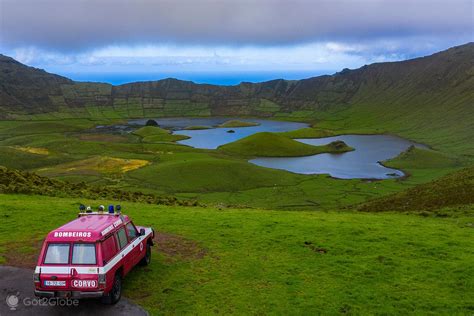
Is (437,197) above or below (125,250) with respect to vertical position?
below

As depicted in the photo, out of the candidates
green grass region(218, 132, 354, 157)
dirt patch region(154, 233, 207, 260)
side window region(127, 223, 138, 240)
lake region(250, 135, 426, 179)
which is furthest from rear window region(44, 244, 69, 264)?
green grass region(218, 132, 354, 157)

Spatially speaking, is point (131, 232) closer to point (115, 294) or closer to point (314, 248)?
point (115, 294)

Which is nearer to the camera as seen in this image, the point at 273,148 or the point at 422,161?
the point at 422,161

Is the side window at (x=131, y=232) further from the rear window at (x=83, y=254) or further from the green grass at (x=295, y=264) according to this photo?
the rear window at (x=83, y=254)

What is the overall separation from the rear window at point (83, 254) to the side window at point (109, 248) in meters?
0.45

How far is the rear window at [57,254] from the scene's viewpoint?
54.3ft

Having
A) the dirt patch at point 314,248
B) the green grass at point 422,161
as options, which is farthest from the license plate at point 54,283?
the green grass at point 422,161

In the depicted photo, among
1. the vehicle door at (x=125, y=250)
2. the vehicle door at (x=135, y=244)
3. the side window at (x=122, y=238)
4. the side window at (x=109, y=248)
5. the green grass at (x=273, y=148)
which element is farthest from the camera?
the green grass at (x=273, y=148)

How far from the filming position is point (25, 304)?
1752cm

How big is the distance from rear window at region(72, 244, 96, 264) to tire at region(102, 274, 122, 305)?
1.66 m

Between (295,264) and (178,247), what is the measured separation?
24.2 feet

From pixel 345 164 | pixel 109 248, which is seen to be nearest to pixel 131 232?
pixel 109 248

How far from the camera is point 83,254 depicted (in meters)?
16.6

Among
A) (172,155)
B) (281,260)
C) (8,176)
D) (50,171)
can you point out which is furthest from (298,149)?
(281,260)
